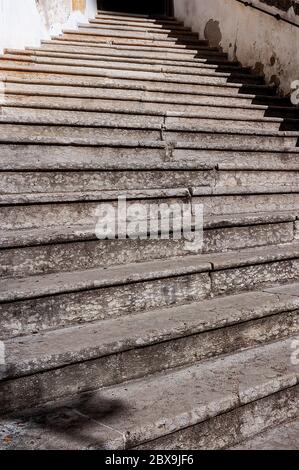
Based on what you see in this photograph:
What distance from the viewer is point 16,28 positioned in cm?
524

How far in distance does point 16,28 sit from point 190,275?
3.87m

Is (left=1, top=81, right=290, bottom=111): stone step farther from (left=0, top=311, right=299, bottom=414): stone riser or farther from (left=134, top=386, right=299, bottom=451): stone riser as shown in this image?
(left=134, top=386, right=299, bottom=451): stone riser

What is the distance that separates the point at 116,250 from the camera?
2.54 m

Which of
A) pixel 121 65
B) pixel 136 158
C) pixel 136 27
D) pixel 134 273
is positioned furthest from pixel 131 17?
pixel 134 273

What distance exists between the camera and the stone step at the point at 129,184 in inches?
109

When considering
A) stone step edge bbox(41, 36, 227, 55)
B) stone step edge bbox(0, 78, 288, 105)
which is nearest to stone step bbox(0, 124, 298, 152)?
stone step edge bbox(0, 78, 288, 105)

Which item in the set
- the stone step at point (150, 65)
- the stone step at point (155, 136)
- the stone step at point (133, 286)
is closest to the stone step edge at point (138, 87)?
the stone step at point (150, 65)

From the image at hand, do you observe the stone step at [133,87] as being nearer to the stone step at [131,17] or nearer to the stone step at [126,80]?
the stone step at [126,80]

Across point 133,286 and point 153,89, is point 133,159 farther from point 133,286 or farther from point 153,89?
point 153,89

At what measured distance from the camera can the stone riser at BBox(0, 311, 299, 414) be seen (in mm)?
1851

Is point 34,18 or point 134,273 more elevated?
point 34,18

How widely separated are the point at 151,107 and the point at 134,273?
2.54m

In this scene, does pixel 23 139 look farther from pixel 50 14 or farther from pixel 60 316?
pixel 50 14

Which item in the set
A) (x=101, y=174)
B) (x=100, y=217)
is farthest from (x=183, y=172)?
(x=100, y=217)
